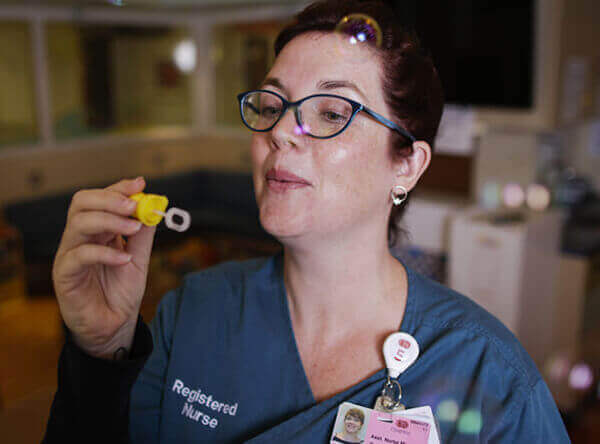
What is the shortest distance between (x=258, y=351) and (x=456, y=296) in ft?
1.19

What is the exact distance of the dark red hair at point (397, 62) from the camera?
901mm

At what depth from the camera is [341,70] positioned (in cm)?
86

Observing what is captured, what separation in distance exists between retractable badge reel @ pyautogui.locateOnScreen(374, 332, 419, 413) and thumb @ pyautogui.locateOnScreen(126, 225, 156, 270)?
0.40 m

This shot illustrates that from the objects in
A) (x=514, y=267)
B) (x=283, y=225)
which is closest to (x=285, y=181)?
(x=283, y=225)

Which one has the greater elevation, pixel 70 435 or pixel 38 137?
pixel 38 137

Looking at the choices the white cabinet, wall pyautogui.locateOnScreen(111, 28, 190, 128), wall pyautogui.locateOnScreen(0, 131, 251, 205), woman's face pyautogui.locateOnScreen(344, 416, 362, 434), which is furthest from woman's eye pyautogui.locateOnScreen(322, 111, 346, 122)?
wall pyautogui.locateOnScreen(111, 28, 190, 128)

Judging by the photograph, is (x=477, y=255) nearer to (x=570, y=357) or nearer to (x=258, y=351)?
(x=570, y=357)

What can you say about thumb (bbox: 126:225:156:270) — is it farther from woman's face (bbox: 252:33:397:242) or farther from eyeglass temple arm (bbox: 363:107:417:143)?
eyeglass temple arm (bbox: 363:107:417:143)

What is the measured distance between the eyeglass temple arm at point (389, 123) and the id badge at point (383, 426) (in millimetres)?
430

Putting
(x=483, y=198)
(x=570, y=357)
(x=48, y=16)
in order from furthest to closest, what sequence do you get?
(x=48, y=16)
(x=483, y=198)
(x=570, y=357)

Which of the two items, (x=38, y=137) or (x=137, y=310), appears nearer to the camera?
(x=137, y=310)

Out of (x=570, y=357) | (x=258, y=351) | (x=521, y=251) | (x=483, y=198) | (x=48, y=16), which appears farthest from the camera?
(x=48, y=16)

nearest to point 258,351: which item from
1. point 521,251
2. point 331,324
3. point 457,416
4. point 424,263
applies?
point 331,324

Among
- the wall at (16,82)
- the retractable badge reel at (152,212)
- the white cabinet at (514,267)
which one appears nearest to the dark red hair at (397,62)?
the retractable badge reel at (152,212)
